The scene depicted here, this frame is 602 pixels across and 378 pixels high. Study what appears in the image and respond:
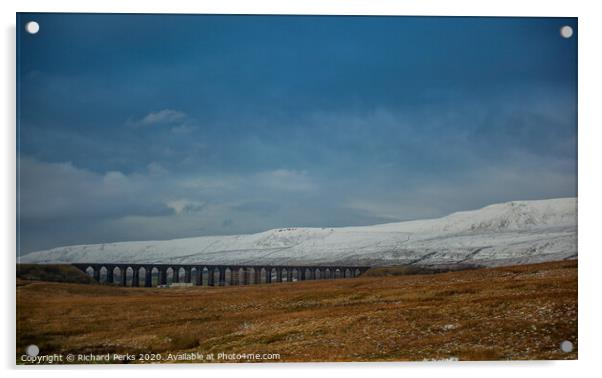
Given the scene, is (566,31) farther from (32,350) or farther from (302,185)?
(32,350)

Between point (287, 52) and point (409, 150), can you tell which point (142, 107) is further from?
point (409, 150)

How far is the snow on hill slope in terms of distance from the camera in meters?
9.58

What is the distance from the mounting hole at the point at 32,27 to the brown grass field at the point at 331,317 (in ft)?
10.4

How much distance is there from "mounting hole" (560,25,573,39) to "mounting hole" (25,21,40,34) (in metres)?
6.78

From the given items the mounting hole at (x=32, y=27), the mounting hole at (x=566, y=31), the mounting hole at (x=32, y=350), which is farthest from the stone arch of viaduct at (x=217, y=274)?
the mounting hole at (x=566, y=31)

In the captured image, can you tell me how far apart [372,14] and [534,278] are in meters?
4.10

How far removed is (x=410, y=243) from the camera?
9711 millimetres

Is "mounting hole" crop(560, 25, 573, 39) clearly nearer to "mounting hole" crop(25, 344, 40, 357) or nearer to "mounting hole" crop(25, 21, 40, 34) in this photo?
"mounting hole" crop(25, 21, 40, 34)

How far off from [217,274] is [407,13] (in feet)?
14.1

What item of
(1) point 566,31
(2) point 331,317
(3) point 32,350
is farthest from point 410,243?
(3) point 32,350

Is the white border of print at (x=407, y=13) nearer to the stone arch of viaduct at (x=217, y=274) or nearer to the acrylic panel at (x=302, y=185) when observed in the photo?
the acrylic panel at (x=302, y=185)

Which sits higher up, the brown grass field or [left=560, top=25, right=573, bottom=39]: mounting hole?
[left=560, top=25, right=573, bottom=39]: mounting hole

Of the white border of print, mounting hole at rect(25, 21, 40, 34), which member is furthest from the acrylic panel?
the white border of print

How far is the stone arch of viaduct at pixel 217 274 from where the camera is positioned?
378 inches
